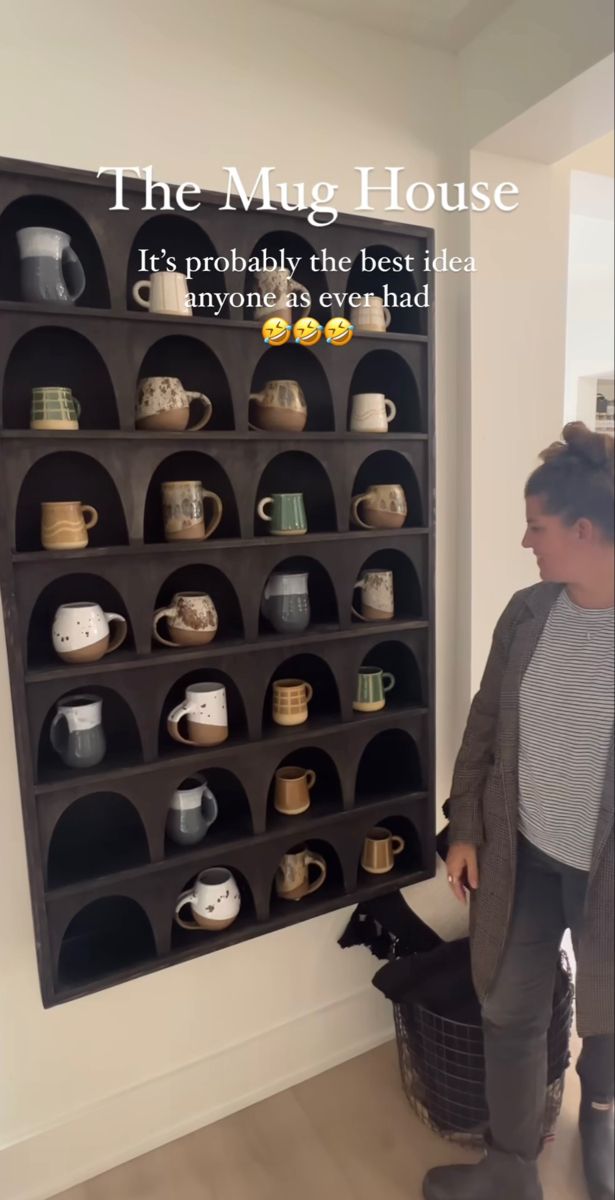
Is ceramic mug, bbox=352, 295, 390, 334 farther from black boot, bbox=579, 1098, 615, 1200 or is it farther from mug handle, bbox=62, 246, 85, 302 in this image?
black boot, bbox=579, 1098, 615, 1200

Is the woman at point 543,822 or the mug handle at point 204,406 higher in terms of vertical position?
the mug handle at point 204,406

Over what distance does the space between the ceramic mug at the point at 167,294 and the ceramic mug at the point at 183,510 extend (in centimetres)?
23

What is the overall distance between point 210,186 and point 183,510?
0.47 meters

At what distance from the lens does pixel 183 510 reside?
102 centimetres

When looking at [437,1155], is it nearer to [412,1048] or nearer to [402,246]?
[412,1048]

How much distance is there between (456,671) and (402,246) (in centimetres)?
61

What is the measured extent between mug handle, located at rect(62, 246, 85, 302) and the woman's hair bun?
25.1 inches

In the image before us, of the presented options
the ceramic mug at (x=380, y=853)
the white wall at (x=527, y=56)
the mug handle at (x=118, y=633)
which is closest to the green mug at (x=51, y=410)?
the mug handle at (x=118, y=633)

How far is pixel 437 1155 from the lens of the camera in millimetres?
1078

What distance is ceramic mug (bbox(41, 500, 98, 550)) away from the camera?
964mm

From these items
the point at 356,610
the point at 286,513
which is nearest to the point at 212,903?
the point at 356,610

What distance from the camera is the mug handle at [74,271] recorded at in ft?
3.11

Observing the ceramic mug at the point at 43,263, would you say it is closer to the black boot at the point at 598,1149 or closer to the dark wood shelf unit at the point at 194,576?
the dark wood shelf unit at the point at 194,576

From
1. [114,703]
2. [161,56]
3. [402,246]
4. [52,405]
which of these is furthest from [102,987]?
[161,56]
